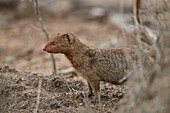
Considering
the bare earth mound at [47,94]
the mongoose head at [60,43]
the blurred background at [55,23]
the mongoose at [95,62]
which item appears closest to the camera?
the bare earth mound at [47,94]

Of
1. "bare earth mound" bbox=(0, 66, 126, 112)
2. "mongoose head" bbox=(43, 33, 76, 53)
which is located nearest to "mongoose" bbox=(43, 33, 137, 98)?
"mongoose head" bbox=(43, 33, 76, 53)

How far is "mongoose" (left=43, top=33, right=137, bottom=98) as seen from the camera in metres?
3.81

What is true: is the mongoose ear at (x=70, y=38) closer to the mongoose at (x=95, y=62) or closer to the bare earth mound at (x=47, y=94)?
the mongoose at (x=95, y=62)

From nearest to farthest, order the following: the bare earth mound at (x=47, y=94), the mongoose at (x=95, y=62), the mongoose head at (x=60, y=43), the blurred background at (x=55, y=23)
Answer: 1. the bare earth mound at (x=47, y=94)
2. the mongoose head at (x=60, y=43)
3. the mongoose at (x=95, y=62)
4. the blurred background at (x=55, y=23)

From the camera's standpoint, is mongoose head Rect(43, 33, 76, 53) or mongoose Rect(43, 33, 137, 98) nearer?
mongoose head Rect(43, 33, 76, 53)

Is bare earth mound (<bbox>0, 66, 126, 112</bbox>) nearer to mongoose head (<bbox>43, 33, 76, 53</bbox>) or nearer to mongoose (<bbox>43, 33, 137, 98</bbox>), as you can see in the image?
mongoose (<bbox>43, 33, 137, 98</bbox>)

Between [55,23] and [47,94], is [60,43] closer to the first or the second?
[47,94]

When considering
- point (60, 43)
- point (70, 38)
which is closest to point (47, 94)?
point (60, 43)

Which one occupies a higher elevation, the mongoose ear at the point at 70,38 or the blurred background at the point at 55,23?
the mongoose ear at the point at 70,38

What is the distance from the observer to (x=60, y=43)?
12.2ft

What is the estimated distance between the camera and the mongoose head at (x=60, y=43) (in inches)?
145

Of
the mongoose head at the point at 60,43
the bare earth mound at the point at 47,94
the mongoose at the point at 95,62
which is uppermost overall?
the mongoose head at the point at 60,43

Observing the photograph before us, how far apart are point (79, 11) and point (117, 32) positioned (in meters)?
2.43

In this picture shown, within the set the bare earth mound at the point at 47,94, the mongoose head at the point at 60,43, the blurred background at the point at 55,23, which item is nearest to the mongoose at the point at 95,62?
the mongoose head at the point at 60,43
